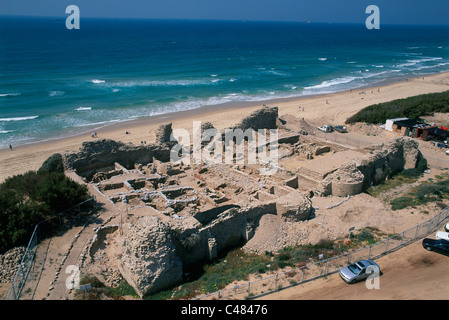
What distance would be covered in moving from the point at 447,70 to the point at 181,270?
9475cm

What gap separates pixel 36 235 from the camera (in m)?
17.1

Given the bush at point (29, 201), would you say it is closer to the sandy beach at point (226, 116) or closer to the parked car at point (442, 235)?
the sandy beach at point (226, 116)

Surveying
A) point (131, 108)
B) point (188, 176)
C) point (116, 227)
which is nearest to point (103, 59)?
point (131, 108)

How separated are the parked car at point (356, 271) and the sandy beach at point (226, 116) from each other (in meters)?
22.4

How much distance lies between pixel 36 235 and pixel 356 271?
48.9 ft

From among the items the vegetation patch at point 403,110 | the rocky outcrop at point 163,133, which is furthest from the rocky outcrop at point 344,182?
the vegetation patch at point 403,110

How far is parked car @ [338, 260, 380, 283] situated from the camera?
47.5 feet

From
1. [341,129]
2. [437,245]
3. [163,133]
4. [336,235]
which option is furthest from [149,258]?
[341,129]

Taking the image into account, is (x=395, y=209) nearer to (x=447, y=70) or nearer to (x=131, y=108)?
(x=131, y=108)

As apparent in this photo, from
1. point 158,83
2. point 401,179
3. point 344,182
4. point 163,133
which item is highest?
point 158,83

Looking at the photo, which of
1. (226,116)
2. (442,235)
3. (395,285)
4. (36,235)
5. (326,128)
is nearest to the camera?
(395,285)

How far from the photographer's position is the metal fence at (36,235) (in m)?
14.2

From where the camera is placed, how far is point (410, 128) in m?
36.4

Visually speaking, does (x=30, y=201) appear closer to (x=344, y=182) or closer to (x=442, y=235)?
(x=344, y=182)
